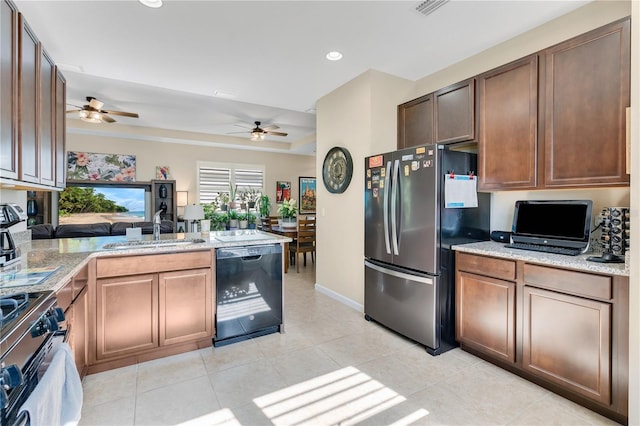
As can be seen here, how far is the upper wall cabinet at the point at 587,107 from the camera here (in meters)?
1.96

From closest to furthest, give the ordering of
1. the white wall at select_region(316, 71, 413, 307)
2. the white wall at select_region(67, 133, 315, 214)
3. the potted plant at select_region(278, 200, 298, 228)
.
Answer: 1. the white wall at select_region(316, 71, 413, 307)
2. the potted plant at select_region(278, 200, 298, 228)
3. the white wall at select_region(67, 133, 315, 214)

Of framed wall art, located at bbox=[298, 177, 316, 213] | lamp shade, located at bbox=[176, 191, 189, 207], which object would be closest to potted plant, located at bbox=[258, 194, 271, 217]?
framed wall art, located at bbox=[298, 177, 316, 213]

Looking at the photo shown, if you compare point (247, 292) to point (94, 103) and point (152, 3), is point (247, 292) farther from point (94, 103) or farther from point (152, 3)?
point (94, 103)

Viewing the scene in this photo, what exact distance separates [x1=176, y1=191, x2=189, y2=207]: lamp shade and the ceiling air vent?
653cm

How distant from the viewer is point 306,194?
358 inches

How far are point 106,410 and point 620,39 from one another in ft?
12.9

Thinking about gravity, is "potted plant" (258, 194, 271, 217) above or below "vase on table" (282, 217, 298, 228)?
above

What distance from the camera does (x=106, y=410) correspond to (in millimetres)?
1905

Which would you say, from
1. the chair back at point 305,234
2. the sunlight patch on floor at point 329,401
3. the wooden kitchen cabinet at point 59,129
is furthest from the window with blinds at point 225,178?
the sunlight patch on floor at point 329,401

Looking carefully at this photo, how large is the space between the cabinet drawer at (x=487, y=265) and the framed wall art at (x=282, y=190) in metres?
6.51

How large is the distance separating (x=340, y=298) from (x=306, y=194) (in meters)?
5.43

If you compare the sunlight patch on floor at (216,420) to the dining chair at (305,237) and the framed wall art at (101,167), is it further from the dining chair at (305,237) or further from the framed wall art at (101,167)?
the framed wall art at (101,167)

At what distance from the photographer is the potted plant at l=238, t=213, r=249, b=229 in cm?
764

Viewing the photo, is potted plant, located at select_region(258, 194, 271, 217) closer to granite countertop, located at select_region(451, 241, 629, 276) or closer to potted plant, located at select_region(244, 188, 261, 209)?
potted plant, located at select_region(244, 188, 261, 209)
